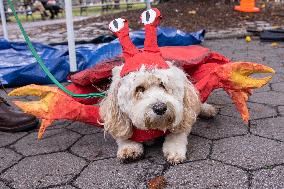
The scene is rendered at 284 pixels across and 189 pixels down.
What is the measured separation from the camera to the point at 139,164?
8.55ft

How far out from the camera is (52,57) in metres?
5.36

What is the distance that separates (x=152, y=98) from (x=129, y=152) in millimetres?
458

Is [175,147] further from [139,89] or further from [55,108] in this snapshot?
[55,108]

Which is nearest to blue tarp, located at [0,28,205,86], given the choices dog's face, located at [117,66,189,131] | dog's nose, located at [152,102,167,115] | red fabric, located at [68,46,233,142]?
red fabric, located at [68,46,233,142]

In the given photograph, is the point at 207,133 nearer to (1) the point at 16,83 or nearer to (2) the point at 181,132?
(2) the point at 181,132

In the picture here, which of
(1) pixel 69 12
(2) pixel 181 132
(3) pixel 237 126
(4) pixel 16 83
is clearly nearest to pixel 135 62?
(2) pixel 181 132

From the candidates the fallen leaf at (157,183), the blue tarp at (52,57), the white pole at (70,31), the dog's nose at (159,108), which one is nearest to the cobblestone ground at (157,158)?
the fallen leaf at (157,183)

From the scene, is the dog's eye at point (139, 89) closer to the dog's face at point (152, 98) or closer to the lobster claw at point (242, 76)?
the dog's face at point (152, 98)

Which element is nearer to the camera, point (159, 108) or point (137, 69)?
point (159, 108)

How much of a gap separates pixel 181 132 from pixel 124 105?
17.6 inches

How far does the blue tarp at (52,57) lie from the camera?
4777 mm

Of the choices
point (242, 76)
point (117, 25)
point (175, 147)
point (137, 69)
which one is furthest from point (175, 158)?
point (117, 25)

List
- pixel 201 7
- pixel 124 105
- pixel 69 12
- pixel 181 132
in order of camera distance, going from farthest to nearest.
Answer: pixel 201 7 → pixel 69 12 → pixel 181 132 → pixel 124 105

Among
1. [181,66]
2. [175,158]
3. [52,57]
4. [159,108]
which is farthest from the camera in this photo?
[52,57]
